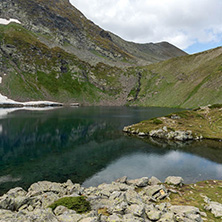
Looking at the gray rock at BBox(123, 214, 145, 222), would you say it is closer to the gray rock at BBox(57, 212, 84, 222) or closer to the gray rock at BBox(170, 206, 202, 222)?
the gray rock at BBox(57, 212, 84, 222)

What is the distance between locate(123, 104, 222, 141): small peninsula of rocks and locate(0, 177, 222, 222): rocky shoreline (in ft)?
149

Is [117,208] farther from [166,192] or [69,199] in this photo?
[166,192]

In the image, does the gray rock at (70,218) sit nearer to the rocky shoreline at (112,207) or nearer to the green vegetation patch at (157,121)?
the rocky shoreline at (112,207)

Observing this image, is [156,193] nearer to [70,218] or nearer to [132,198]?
[132,198]

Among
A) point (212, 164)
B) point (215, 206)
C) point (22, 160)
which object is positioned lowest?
point (22, 160)

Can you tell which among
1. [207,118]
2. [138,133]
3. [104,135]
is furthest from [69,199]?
[207,118]

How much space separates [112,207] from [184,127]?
70.5m

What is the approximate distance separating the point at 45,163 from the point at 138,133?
45.7 m

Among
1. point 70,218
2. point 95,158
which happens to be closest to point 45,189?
point 70,218

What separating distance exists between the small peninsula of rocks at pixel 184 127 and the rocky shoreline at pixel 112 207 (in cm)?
4541

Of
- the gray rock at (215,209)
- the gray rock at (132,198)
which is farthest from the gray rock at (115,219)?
the gray rock at (215,209)

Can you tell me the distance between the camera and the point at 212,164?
45.3m

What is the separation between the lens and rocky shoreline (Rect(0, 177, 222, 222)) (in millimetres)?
15922

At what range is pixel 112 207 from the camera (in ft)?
59.5
